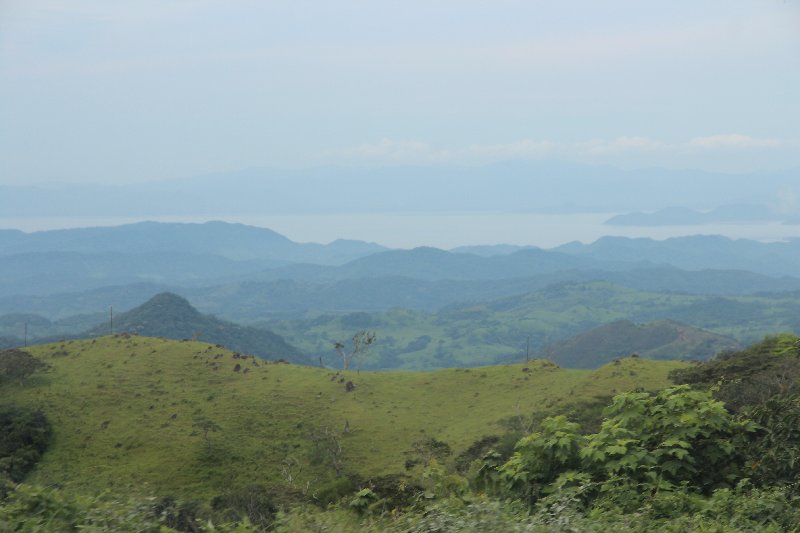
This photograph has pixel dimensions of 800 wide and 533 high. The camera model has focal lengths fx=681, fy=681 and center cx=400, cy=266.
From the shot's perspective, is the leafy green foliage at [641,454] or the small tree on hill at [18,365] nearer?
the leafy green foliage at [641,454]

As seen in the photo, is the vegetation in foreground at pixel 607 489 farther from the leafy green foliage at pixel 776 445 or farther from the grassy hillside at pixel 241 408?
the grassy hillside at pixel 241 408

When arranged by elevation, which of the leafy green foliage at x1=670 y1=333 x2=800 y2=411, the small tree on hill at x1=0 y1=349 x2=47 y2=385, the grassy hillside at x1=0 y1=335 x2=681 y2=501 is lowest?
the grassy hillside at x1=0 y1=335 x2=681 y2=501

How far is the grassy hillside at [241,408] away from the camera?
4806cm

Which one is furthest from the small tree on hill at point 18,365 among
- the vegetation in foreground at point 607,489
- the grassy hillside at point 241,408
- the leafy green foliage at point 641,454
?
the leafy green foliage at point 641,454

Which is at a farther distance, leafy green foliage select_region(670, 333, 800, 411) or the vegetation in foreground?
leafy green foliage select_region(670, 333, 800, 411)

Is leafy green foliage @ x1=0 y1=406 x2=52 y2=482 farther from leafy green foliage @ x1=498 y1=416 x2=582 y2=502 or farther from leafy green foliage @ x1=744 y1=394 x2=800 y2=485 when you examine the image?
leafy green foliage @ x1=744 y1=394 x2=800 y2=485

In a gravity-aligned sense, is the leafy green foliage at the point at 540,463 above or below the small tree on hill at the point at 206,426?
above

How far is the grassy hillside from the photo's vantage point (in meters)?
48.1

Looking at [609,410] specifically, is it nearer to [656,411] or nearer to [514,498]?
[656,411]

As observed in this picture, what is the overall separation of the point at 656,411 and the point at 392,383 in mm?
57199

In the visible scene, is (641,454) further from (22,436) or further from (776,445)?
(22,436)

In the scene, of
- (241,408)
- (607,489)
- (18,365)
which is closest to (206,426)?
(241,408)

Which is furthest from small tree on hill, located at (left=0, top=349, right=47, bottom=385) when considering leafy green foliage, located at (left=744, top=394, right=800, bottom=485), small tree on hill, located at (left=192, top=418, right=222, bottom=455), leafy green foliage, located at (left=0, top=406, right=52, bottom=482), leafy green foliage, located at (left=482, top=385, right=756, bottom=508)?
leafy green foliage, located at (left=744, top=394, right=800, bottom=485)

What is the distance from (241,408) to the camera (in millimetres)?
58844
